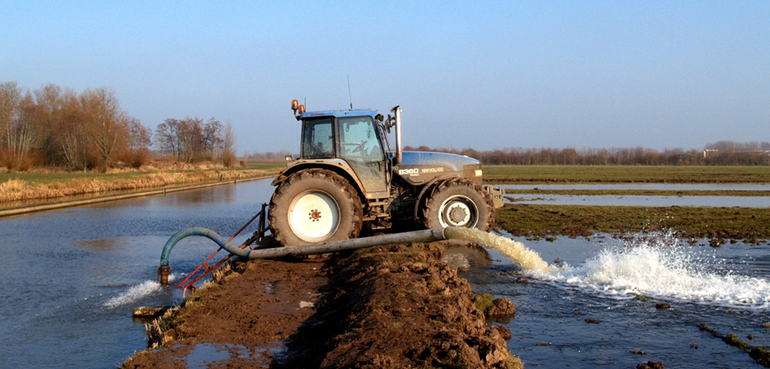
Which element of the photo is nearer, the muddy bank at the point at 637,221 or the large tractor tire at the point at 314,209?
the large tractor tire at the point at 314,209

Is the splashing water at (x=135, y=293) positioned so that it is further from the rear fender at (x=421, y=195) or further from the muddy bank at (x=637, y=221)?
the muddy bank at (x=637, y=221)

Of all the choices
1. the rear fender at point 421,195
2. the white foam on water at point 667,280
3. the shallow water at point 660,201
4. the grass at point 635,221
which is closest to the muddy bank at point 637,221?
the grass at point 635,221

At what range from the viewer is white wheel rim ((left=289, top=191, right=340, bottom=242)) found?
400 inches

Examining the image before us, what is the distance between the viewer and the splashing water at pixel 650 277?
7.21 meters

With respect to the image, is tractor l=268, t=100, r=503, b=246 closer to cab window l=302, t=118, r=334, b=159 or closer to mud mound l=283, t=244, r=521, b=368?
cab window l=302, t=118, r=334, b=159

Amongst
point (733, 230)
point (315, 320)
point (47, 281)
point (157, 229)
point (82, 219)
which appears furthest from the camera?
point (82, 219)

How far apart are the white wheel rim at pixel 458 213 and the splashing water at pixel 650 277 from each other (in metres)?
1.78

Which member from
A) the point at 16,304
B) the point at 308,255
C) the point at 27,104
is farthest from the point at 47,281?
the point at 27,104

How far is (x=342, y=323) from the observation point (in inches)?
222

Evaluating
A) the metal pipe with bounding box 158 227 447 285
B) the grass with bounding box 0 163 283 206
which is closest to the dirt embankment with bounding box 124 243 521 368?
the metal pipe with bounding box 158 227 447 285

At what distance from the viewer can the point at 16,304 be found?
802 centimetres

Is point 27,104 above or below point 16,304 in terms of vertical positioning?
above

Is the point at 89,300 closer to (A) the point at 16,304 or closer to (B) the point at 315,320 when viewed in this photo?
(A) the point at 16,304

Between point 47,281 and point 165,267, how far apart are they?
77.7 inches
